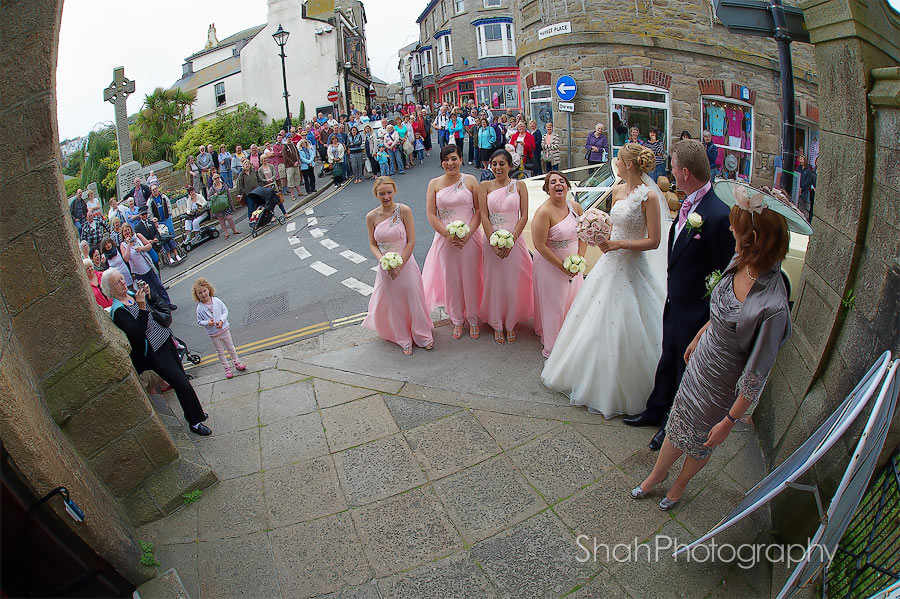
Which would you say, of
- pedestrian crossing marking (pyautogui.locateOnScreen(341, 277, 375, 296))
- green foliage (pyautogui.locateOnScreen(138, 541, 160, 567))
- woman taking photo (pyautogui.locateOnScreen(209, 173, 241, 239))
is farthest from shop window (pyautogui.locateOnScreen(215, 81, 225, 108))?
green foliage (pyautogui.locateOnScreen(138, 541, 160, 567))

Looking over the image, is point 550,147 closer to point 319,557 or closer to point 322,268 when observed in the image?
point 322,268

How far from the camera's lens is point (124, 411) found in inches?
159

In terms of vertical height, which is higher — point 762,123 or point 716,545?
point 762,123

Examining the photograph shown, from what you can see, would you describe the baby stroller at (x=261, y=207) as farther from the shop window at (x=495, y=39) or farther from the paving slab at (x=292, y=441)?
the shop window at (x=495, y=39)

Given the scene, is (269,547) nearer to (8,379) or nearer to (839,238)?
(8,379)

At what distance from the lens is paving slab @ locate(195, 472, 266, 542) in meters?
3.97

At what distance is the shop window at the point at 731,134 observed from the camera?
516 inches

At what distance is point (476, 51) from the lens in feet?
156

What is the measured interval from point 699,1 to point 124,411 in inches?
596

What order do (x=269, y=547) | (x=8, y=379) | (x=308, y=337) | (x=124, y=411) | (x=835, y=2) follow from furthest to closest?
1. (x=308, y=337)
2. (x=124, y=411)
3. (x=269, y=547)
4. (x=835, y=2)
5. (x=8, y=379)

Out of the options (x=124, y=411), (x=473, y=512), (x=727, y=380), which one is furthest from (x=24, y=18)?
(x=727, y=380)

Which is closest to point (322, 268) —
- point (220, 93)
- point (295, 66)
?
point (295, 66)

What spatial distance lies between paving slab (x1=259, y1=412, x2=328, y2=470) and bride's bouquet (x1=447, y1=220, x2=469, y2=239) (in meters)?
2.41

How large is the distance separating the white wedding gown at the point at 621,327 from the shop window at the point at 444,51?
161ft
